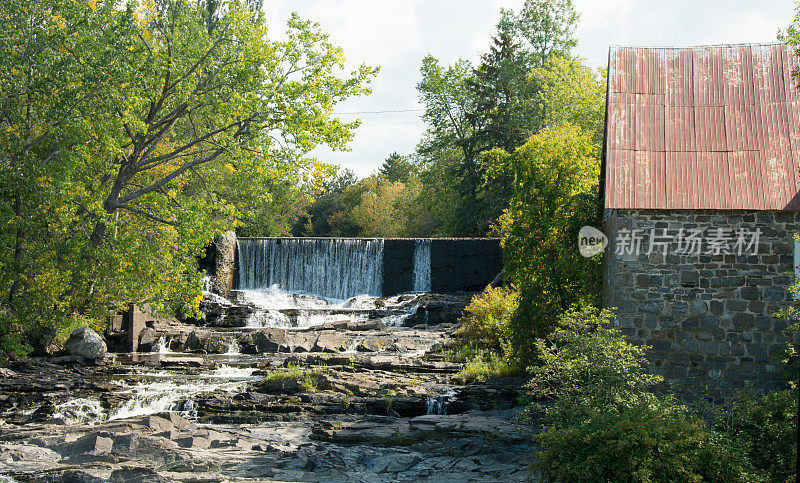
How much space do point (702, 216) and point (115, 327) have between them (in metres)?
16.5

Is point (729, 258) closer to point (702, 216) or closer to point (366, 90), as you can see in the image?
point (702, 216)

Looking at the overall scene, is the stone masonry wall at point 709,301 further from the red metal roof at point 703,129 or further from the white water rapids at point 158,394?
the white water rapids at point 158,394

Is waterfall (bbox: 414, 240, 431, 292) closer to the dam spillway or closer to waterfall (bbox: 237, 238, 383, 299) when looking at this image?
the dam spillway

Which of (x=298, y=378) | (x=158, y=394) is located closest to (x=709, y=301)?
(x=298, y=378)

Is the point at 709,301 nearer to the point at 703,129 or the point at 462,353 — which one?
the point at 703,129

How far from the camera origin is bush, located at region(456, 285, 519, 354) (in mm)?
17062

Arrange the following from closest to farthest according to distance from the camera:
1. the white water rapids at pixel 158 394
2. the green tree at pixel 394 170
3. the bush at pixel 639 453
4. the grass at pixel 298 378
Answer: the bush at pixel 639 453, the white water rapids at pixel 158 394, the grass at pixel 298 378, the green tree at pixel 394 170

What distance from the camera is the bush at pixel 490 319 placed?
17062mm

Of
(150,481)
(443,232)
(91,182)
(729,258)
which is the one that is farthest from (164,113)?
(443,232)

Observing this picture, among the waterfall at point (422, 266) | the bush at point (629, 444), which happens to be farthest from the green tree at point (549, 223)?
the waterfall at point (422, 266)

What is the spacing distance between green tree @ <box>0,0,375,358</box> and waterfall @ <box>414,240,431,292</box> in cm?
1304

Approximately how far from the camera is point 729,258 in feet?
35.6

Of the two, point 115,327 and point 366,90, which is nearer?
point 366,90

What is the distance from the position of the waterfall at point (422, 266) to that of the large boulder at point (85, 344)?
14678 mm
